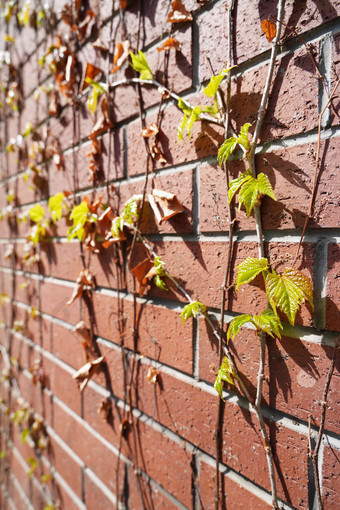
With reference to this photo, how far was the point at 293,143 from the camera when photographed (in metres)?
0.52

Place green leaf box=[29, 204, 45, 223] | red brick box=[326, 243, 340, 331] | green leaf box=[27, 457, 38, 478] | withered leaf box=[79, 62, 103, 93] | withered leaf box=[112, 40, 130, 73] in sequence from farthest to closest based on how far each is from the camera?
1. green leaf box=[27, 457, 38, 478]
2. green leaf box=[29, 204, 45, 223]
3. withered leaf box=[79, 62, 103, 93]
4. withered leaf box=[112, 40, 130, 73]
5. red brick box=[326, 243, 340, 331]

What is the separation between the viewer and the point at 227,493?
25.7 inches

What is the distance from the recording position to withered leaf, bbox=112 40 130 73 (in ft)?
2.66

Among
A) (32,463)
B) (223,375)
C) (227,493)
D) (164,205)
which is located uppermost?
(164,205)

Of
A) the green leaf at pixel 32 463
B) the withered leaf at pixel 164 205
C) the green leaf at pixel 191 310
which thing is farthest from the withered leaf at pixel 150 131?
the green leaf at pixel 32 463

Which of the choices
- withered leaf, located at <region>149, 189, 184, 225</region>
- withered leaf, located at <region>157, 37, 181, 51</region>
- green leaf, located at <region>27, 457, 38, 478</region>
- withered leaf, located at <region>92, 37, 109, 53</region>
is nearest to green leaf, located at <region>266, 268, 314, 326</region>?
withered leaf, located at <region>149, 189, 184, 225</region>

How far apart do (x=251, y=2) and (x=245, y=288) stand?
481mm

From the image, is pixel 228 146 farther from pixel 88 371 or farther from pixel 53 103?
pixel 53 103

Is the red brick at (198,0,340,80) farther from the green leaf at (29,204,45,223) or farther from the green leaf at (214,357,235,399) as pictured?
the green leaf at (29,204,45,223)

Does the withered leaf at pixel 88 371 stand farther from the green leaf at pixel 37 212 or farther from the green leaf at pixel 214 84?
the green leaf at pixel 214 84

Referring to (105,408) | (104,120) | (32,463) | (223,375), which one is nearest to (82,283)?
(105,408)

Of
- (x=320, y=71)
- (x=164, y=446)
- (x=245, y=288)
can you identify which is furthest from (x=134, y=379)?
(x=320, y=71)

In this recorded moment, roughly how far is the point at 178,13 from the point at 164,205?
0.38 meters

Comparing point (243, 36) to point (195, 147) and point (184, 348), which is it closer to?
point (195, 147)
